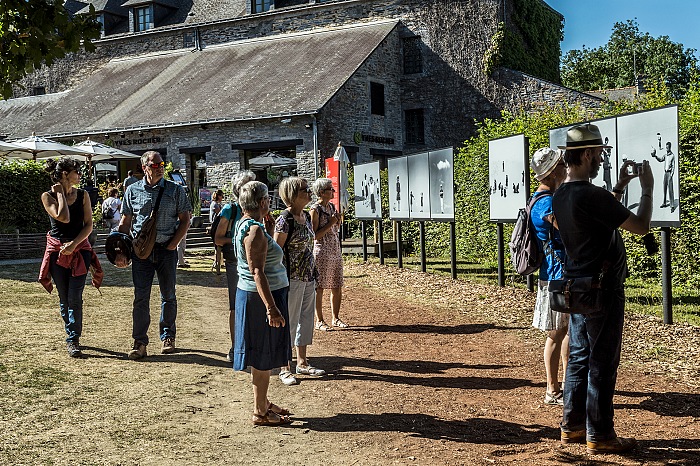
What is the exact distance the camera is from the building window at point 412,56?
3350 cm

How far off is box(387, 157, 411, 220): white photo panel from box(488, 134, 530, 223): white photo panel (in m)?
3.84

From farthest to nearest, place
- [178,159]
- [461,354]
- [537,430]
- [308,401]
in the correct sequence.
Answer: [178,159], [461,354], [308,401], [537,430]

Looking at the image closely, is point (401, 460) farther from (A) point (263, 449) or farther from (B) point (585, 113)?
(B) point (585, 113)

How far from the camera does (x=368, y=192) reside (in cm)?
1831

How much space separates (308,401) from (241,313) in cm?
115

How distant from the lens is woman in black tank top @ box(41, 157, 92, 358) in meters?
8.00

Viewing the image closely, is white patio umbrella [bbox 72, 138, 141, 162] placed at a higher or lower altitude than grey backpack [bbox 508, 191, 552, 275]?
higher

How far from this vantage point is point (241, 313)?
5738 millimetres

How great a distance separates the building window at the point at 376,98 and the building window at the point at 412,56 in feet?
7.04

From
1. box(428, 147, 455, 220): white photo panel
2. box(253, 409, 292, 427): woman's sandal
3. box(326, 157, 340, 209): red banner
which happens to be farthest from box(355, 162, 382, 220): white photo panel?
box(253, 409, 292, 427): woman's sandal

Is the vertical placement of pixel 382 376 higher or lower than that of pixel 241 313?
lower

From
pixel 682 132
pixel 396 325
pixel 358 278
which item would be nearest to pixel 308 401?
pixel 396 325

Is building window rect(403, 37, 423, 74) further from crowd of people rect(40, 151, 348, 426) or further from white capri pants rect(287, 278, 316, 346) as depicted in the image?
white capri pants rect(287, 278, 316, 346)

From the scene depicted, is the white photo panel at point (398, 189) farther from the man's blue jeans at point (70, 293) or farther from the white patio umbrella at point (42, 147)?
the white patio umbrella at point (42, 147)
